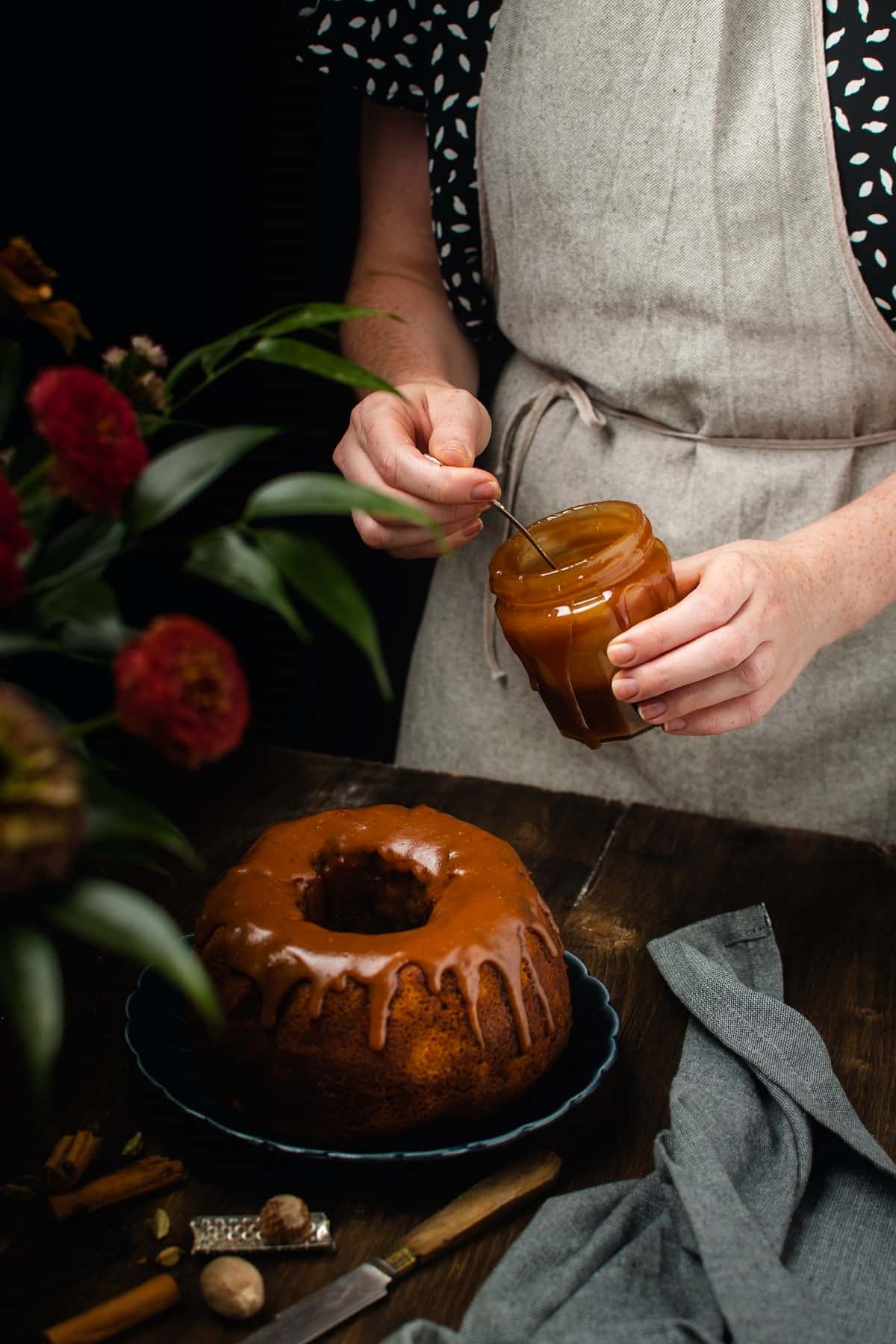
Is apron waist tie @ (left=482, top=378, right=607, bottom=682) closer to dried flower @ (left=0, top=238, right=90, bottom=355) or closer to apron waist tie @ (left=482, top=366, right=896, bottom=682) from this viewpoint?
apron waist tie @ (left=482, top=366, right=896, bottom=682)

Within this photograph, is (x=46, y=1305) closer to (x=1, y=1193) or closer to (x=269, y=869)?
(x=1, y=1193)

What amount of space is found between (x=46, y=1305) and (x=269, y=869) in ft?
1.02

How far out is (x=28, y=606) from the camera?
54 cm

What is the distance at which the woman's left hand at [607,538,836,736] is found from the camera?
0.96m

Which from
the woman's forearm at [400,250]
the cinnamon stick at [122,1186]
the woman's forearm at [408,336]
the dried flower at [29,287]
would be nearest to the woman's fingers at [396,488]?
the woman's forearm at [408,336]

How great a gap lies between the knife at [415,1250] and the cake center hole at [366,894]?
204 mm

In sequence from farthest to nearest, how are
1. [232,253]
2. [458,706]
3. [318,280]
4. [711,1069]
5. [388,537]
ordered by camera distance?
[318,280], [232,253], [458,706], [388,537], [711,1069]

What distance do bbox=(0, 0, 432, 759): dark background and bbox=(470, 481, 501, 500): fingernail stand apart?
0.72m

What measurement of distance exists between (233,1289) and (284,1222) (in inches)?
2.1

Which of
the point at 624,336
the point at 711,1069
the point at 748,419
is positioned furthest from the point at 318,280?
the point at 711,1069

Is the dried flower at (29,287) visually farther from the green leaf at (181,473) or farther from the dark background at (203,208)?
the dark background at (203,208)

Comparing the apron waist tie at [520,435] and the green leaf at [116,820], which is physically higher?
the green leaf at [116,820]

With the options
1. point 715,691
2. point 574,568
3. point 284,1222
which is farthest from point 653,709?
point 284,1222

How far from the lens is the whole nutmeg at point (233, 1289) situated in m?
0.69
